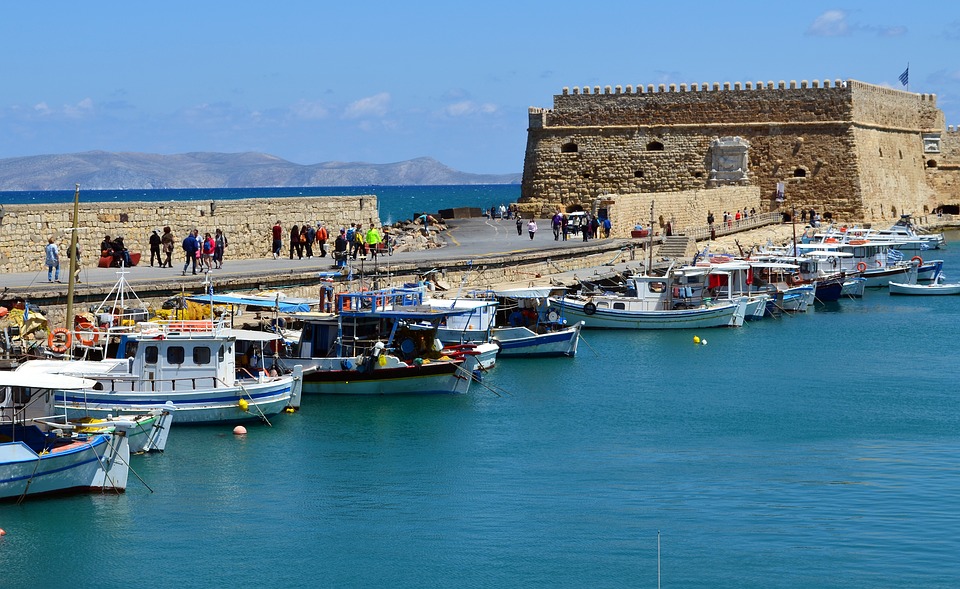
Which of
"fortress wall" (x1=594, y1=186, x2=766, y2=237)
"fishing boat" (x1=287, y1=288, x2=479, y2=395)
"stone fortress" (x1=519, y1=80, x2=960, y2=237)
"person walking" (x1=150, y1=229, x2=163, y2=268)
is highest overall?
"stone fortress" (x1=519, y1=80, x2=960, y2=237)

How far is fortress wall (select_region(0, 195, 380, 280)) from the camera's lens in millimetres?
27750

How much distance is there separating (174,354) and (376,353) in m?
3.76

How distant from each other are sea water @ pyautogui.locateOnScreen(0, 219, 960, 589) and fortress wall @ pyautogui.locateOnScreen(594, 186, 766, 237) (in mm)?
18565

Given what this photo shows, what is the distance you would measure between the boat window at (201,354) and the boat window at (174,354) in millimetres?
191

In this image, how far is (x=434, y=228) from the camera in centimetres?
4594

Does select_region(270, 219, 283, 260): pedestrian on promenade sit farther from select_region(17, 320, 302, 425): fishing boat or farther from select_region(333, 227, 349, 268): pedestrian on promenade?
select_region(17, 320, 302, 425): fishing boat

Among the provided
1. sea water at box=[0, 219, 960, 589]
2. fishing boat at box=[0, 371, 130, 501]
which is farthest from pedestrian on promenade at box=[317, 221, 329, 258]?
fishing boat at box=[0, 371, 130, 501]

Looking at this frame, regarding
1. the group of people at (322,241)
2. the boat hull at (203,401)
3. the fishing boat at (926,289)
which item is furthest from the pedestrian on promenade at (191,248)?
the fishing boat at (926,289)

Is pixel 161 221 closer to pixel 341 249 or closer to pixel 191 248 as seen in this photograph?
pixel 191 248

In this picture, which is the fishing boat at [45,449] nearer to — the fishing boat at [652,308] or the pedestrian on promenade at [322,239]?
the fishing boat at [652,308]

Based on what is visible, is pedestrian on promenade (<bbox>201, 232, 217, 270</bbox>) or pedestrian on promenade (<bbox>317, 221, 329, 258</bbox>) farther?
pedestrian on promenade (<bbox>317, 221, 329, 258</bbox>)

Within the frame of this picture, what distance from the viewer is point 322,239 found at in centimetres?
3388

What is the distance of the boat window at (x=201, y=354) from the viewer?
20938 mm

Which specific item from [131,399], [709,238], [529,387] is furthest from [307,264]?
[709,238]
